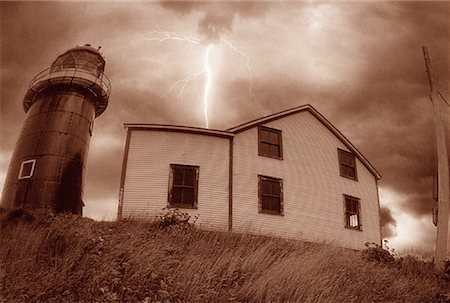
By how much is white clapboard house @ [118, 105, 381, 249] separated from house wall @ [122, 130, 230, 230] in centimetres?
4

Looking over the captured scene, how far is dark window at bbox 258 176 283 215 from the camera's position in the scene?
1695 cm

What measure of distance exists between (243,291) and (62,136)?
49.0 feet

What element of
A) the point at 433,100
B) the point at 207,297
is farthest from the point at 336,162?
the point at 207,297

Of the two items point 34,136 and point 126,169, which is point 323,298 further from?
point 34,136

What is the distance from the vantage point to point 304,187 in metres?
18.1

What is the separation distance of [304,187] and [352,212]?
3.54 meters

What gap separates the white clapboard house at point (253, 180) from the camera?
16062mm

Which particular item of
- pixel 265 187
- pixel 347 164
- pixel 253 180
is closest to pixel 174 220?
pixel 253 180

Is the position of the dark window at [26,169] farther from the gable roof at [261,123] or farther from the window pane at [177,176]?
the window pane at [177,176]

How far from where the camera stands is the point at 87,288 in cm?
707

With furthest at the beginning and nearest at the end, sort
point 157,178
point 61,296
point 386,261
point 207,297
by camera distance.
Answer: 1. point 157,178
2. point 386,261
3. point 207,297
4. point 61,296

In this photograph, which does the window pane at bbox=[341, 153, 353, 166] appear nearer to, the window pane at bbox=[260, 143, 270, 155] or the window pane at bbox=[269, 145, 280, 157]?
the window pane at bbox=[269, 145, 280, 157]

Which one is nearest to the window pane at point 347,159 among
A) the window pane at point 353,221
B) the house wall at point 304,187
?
the house wall at point 304,187

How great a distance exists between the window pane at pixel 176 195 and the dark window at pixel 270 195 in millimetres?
3747
